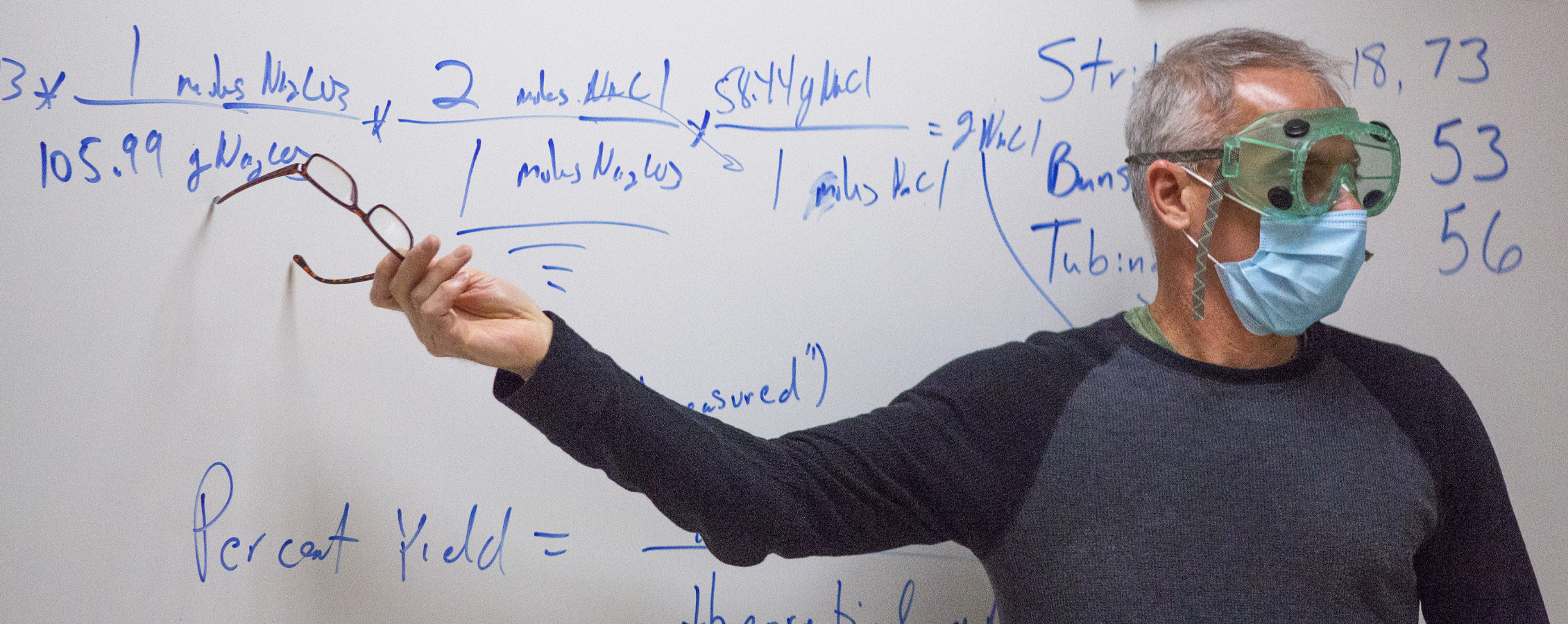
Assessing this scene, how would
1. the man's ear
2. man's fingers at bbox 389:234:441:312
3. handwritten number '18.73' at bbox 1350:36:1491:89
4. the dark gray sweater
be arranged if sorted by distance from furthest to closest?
handwritten number '18.73' at bbox 1350:36:1491:89, the man's ear, the dark gray sweater, man's fingers at bbox 389:234:441:312

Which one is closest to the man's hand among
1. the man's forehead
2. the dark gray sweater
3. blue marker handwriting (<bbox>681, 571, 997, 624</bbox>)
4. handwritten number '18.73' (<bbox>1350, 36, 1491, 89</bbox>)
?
the dark gray sweater

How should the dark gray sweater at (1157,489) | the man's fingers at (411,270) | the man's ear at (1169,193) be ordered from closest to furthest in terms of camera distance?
the man's fingers at (411,270) < the dark gray sweater at (1157,489) < the man's ear at (1169,193)

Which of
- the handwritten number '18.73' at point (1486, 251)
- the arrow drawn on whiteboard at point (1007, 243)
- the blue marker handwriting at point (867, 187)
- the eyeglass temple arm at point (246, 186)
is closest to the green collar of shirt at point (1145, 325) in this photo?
the arrow drawn on whiteboard at point (1007, 243)

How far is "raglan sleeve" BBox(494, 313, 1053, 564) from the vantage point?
73 cm

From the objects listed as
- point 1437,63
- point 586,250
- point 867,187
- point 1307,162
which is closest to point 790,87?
point 867,187

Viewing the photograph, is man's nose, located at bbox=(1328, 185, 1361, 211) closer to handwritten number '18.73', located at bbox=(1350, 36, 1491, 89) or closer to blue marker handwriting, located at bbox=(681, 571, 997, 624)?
handwritten number '18.73', located at bbox=(1350, 36, 1491, 89)

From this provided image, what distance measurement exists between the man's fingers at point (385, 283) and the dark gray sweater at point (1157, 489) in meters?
0.21

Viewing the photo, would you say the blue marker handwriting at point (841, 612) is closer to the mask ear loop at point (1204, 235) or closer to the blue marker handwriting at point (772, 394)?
the blue marker handwriting at point (772, 394)

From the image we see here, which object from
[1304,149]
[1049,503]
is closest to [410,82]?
[1049,503]

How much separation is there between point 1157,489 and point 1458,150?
27.5 inches

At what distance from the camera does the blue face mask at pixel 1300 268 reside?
90 centimetres

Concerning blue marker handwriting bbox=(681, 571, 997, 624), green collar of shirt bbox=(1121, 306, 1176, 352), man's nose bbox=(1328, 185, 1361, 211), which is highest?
man's nose bbox=(1328, 185, 1361, 211)

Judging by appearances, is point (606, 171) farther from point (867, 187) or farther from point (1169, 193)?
point (1169, 193)

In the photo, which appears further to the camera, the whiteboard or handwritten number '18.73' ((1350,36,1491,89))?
handwritten number '18.73' ((1350,36,1491,89))
